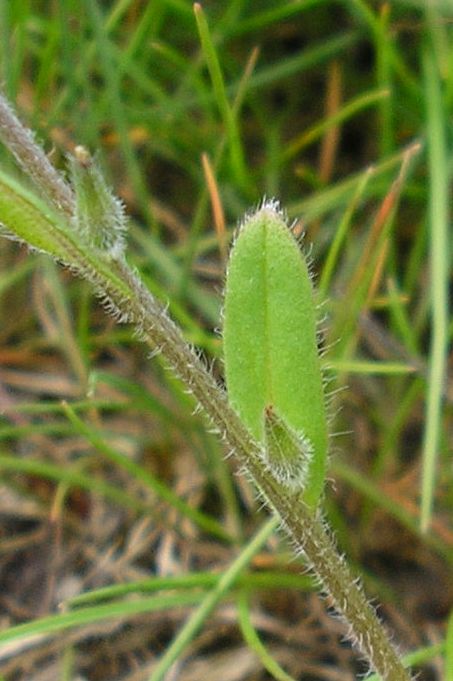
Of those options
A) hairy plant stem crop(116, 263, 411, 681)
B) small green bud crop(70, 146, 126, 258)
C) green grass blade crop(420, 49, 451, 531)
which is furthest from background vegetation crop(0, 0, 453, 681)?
small green bud crop(70, 146, 126, 258)

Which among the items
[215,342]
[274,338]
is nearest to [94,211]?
[274,338]

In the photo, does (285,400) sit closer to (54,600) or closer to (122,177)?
(54,600)

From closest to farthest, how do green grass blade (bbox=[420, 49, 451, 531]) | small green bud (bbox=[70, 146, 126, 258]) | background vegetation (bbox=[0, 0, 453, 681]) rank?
small green bud (bbox=[70, 146, 126, 258]) → green grass blade (bbox=[420, 49, 451, 531]) → background vegetation (bbox=[0, 0, 453, 681])

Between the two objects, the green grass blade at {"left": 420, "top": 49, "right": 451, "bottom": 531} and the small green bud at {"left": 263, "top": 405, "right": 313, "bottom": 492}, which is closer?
the small green bud at {"left": 263, "top": 405, "right": 313, "bottom": 492}

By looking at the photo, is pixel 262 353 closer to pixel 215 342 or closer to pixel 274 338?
pixel 274 338

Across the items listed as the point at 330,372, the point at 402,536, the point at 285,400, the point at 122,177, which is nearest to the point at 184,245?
the point at 122,177

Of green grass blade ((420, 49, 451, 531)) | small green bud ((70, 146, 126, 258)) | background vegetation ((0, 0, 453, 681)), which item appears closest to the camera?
small green bud ((70, 146, 126, 258))

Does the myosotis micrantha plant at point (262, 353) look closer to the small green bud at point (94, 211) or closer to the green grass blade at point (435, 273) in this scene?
the small green bud at point (94, 211)

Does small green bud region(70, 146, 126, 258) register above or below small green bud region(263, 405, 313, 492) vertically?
above

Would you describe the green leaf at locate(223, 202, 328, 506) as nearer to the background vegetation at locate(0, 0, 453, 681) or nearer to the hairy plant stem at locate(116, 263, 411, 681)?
the hairy plant stem at locate(116, 263, 411, 681)
